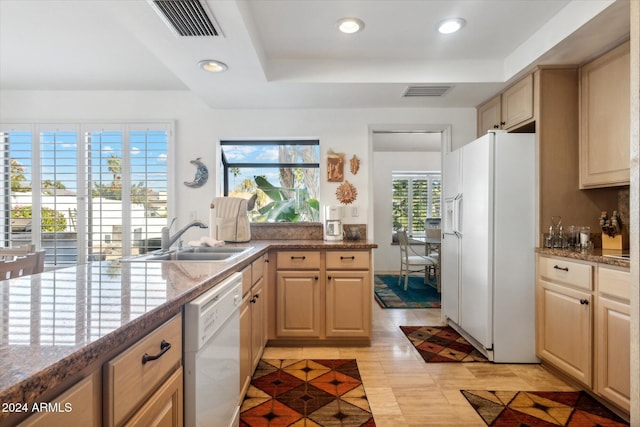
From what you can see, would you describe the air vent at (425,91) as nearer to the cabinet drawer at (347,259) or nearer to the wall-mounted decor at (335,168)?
the wall-mounted decor at (335,168)

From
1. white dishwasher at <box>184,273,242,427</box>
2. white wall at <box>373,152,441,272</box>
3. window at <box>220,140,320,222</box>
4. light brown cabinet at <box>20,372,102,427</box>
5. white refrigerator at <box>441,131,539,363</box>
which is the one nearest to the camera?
light brown cabinet at <box>20,372,102,427</box>

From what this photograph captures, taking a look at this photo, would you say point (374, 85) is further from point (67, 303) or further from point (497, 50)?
point (67, 303)

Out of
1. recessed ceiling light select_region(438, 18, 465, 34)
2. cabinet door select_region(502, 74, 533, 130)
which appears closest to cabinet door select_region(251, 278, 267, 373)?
recessed ceiling light select_region(438, 18, 465, 34)

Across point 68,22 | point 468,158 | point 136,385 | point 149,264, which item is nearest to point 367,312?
point 468,158

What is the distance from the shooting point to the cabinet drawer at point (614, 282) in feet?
5.74

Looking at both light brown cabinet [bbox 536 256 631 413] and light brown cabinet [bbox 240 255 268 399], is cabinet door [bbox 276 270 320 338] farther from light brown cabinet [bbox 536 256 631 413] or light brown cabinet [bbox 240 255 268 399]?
light brown cabinet [bbox 536 256 631 413]

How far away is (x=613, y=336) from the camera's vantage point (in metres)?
1.82

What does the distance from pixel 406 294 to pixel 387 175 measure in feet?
8.50

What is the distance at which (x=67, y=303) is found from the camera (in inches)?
35.0

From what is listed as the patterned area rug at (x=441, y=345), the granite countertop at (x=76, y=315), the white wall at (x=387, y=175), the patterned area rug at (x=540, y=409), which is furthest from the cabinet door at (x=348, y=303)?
the white wall at (x=387, y=175)

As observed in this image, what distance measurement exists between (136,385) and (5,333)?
293 millimetres

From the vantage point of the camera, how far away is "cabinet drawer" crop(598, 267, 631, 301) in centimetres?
175

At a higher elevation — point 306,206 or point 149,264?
point 306,206

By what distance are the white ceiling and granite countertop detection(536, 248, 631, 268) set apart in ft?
4.38
